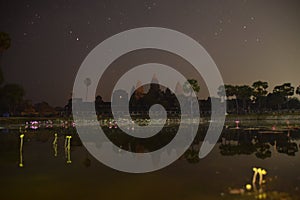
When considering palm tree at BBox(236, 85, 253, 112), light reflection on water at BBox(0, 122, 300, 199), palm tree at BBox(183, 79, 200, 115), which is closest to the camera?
light reflection on water at BBox(0, 122, 300, 199)

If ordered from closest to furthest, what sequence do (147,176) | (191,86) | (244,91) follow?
(147,176) → (191,86) → (244,91)

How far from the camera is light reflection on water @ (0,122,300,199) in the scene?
13609 millimetres

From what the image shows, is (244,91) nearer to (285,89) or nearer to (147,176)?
(285,89)

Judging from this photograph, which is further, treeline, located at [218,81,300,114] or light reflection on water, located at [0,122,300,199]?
treeline, located at [218,81,300,114]

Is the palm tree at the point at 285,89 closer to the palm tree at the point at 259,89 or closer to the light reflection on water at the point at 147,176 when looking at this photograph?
the palm tree at the point at 259,89

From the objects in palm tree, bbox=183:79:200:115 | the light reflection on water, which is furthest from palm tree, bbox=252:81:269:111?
the light reflection on water

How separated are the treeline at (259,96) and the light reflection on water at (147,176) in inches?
3142

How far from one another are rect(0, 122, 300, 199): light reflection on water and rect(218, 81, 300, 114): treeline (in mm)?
79806

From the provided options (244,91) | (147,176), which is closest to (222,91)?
(244,91)

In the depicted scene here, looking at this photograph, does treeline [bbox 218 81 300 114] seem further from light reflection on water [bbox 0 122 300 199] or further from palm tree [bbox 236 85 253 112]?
light reflection on water [bbox 0 122 300 199]

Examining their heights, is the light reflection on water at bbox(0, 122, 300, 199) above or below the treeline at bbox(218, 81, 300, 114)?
below

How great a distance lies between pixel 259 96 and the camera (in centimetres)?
10500

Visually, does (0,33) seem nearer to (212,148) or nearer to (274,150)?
(212,148)

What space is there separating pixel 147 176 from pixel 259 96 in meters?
94.6
